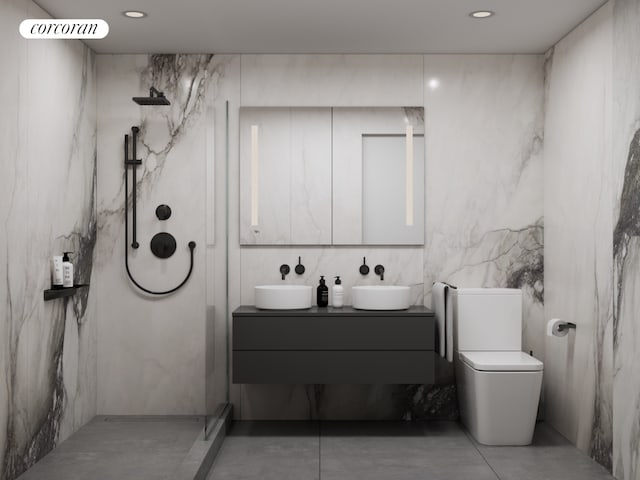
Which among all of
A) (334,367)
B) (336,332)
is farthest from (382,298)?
(334,367)

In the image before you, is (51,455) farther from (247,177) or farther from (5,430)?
(247,177)

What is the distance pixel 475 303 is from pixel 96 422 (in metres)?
2.46

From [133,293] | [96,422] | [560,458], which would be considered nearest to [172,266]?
[133,293]

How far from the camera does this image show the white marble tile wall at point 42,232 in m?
3.05

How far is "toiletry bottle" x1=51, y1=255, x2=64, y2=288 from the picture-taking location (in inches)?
138

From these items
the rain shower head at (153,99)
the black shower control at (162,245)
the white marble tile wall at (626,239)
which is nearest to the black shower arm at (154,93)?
the rain shower head at (153,99)

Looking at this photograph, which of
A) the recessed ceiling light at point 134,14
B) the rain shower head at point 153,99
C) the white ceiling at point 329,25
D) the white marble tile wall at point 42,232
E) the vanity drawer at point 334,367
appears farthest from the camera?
the rain shower head at point 153,99

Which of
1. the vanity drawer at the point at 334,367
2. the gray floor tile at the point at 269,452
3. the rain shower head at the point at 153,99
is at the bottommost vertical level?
the gray floor tile at the point at 269,452

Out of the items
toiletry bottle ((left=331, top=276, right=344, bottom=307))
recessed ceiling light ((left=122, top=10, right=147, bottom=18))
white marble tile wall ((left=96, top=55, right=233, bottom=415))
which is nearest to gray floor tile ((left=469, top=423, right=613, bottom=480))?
toiletry bottle ((left=331, top=276, right=344, bottom=307))

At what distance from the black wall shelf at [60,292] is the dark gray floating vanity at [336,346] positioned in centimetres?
90

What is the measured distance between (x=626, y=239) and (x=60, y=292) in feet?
9.37

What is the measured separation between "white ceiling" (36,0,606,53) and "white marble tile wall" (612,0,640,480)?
371 millimetres

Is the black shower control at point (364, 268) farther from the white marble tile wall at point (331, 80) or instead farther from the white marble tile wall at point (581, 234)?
the white marble tile wall at point (581, 234)

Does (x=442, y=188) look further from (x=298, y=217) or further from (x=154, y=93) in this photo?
(x=154, y=93)
